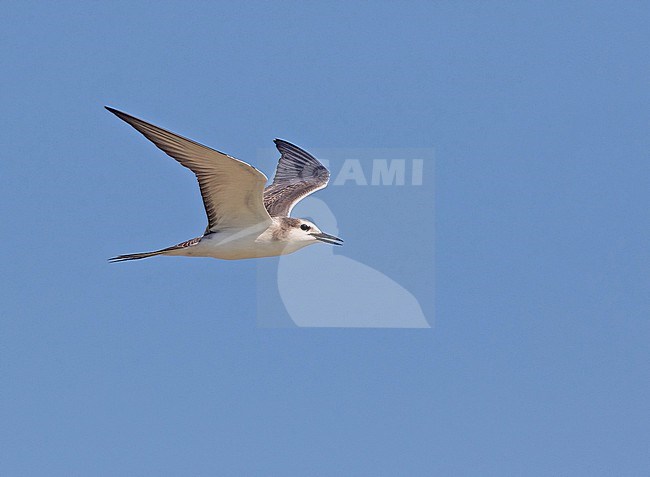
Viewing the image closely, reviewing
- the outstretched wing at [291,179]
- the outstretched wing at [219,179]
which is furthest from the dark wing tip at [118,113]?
the outstretched wing at [291,179]

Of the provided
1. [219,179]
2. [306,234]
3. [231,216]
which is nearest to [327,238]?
[306,234]

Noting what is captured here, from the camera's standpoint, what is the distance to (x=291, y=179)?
15141 millimetres

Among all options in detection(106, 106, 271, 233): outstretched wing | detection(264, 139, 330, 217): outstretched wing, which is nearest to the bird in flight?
detection(106, 106, 271, 233): outstretched wing

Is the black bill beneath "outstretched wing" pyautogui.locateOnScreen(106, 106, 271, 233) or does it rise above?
beneath

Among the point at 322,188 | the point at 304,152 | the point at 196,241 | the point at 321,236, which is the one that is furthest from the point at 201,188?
the point at 304,152

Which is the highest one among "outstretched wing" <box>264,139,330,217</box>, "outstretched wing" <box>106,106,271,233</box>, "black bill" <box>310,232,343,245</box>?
"outstretched wing" <box>264,139,330,217</box>

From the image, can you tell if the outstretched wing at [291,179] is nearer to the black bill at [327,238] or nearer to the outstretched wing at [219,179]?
the black bill at [327,238]

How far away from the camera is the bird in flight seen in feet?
35.8

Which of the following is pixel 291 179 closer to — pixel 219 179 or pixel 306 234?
pixel 306 234

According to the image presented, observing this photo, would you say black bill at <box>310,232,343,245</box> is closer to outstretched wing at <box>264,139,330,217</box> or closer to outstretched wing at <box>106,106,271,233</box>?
outstretched wing at <box>106,106,271,233</box>

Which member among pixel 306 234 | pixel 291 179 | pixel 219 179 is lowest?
pixel 306 234

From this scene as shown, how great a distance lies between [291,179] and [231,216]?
10.5 ft

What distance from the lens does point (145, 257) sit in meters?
11.5

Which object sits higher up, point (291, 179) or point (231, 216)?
point (291, 179)
